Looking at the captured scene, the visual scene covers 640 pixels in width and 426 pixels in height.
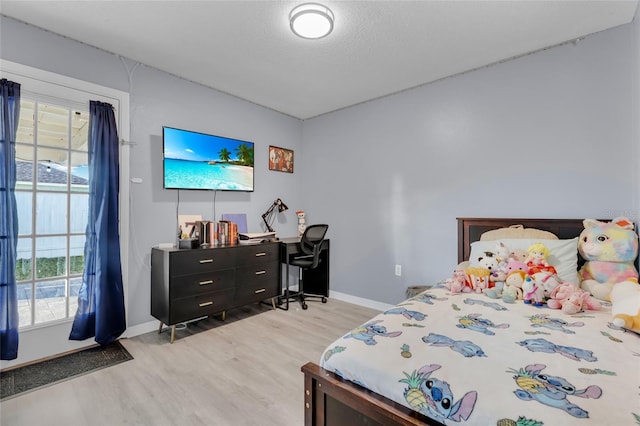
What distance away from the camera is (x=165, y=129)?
110 inches

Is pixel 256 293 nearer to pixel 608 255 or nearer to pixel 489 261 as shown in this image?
pixel 489 261

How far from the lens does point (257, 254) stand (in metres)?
3.18

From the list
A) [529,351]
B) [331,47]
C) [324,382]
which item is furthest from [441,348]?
[331,47]

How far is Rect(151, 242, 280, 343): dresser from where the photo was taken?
8.29 feet

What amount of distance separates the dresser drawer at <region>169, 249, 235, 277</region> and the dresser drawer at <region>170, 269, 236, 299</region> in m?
0.05

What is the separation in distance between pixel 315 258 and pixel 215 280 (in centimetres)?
122

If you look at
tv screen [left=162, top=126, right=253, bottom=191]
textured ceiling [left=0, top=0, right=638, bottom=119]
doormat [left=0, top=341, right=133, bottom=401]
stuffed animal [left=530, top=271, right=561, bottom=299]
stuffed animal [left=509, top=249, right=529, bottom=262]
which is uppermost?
textured ceiling [left=0, top=0, right=638, bottom=119]

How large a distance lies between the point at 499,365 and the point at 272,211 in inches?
126

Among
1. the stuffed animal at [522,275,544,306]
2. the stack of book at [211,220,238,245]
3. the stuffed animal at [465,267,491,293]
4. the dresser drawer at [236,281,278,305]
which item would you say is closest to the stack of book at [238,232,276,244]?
the stack of book at [211,220,238,245]

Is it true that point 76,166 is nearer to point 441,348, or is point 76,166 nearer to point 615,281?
point 441,348

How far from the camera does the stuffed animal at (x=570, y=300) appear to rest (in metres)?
1.63

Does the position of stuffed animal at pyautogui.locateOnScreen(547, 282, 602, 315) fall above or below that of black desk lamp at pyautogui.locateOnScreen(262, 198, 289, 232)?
below

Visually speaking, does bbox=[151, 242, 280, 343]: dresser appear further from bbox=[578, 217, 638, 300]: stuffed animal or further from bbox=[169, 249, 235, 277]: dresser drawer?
bbox=[578, 217, 638, 300]: stuffed animal

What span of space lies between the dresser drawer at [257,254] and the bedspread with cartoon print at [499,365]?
6.17 feet
